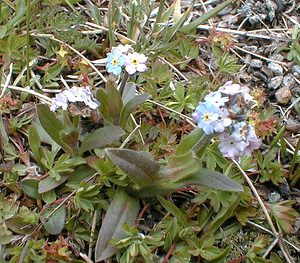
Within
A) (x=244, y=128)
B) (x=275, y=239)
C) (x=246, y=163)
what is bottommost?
(x=275, y=239)

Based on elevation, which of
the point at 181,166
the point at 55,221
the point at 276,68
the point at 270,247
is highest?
the point at 181,166

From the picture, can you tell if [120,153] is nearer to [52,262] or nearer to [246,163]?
[52,262]

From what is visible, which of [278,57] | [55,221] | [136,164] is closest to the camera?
[136,164]

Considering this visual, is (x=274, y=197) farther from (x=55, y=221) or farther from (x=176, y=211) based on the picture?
(x=55, y=221)

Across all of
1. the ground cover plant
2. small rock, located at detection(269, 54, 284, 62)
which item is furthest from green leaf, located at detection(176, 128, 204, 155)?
small rock, located at detection(269, 54, 284, 62)

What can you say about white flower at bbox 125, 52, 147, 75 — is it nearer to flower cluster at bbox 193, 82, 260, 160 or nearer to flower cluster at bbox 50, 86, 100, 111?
flower cluster at bbox 50, 86, 100, 111

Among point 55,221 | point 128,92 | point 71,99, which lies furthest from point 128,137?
point 55,221

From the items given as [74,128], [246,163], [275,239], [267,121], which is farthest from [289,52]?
[74,128]

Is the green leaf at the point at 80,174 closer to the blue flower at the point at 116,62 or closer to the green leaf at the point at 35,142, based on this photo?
the green leaf at the point at 35,142
